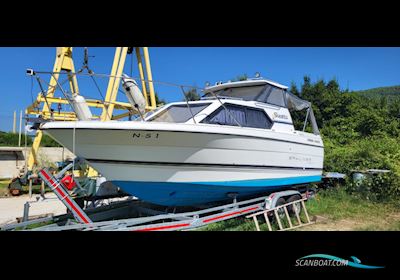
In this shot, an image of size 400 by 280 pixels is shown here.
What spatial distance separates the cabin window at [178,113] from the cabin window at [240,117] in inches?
11.1

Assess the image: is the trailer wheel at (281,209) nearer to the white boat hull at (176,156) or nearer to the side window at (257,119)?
the white boat hull at (176,156)

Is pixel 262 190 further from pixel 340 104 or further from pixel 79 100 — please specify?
pixel 340 104

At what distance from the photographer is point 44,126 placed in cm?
390

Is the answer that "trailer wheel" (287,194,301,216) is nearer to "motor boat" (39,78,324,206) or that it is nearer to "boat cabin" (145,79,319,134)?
"motor boat" (39,78,324,206)

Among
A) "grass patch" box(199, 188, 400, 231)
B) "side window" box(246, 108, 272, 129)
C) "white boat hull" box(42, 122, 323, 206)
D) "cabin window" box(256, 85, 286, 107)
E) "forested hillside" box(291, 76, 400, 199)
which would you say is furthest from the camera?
"forested hillside" box(291, 76, 400, 199)

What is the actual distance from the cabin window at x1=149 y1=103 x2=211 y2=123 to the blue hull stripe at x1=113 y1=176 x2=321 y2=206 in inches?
41.7

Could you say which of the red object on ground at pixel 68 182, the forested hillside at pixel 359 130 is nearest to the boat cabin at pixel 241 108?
the red object on ground at pixel 68 182

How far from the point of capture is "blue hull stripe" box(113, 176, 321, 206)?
4215 millimetres

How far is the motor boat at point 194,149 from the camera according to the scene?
12.7ft

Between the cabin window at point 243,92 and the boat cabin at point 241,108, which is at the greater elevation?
the cabin window at point 243,92

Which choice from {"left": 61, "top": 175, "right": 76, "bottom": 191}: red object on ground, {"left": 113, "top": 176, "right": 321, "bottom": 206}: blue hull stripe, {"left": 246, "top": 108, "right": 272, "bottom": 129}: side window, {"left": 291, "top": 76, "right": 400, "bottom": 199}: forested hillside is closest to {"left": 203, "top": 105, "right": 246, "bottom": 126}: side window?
{"left": 246, "top": 108, "right": 272, "bottom": 129}: side window

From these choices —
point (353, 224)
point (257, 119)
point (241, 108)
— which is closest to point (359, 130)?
point (353, 224)
